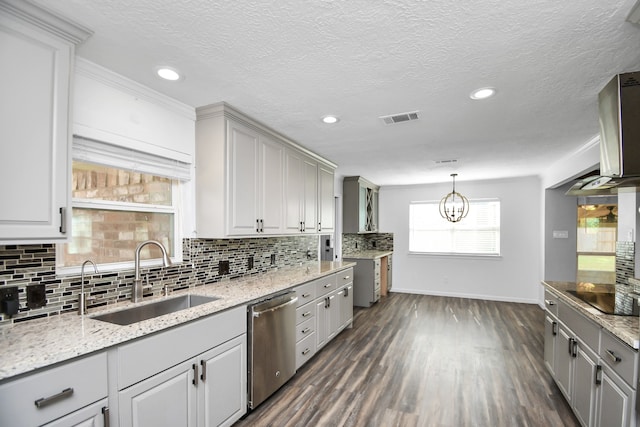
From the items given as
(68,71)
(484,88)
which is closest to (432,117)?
(484,88)

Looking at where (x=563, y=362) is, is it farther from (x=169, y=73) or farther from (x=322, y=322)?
(x=169, y=73)

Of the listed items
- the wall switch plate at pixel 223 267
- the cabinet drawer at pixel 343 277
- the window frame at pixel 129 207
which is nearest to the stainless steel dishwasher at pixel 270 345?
the wall switch plate at pixel 223 267

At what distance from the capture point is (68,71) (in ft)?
5.05

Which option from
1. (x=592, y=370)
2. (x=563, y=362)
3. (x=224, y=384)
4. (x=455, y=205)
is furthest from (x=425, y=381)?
(x=455, y=205)

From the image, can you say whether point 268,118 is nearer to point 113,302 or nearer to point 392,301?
point 113,302

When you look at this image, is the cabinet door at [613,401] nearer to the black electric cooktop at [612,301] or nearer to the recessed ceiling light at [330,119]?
the black electric cooktop at [612,301]

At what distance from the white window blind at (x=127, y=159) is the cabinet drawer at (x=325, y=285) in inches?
67.4

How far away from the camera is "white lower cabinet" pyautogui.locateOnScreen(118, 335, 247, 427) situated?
152 centimetres

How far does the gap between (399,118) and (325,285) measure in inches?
76.3

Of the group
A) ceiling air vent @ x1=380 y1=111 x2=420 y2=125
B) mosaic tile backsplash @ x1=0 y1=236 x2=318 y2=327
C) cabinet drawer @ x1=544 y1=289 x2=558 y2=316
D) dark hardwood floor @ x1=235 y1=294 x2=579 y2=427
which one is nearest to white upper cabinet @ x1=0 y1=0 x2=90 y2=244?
mosaic tile backsplash @ x1=0 y1=236 x2=318 y2=327

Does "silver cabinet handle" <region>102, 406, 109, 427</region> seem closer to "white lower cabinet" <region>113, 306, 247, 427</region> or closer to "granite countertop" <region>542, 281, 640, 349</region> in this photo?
"white lower cabinet" <region>113, 306, 247, 427</region>

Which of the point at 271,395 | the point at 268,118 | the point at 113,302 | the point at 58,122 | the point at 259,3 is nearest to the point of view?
the point at 259,3

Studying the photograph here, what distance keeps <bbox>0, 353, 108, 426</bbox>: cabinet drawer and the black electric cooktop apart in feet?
9.30

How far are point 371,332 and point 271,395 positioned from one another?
2001 mm
